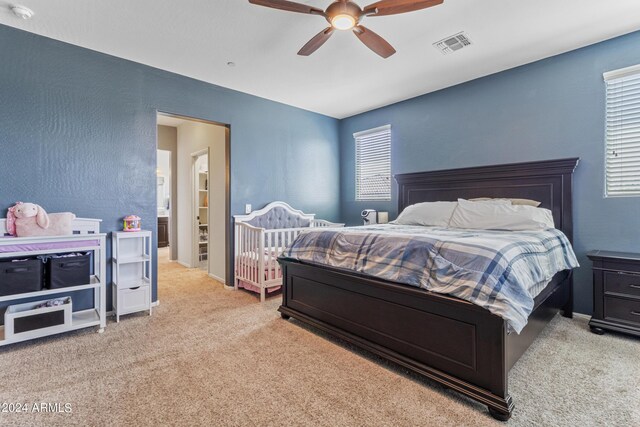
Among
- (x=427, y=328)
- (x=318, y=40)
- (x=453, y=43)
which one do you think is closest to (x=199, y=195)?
(x=318, y=40)

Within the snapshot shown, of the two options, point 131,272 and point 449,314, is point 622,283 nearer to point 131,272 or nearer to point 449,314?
point 449,314

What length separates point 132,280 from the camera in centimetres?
314

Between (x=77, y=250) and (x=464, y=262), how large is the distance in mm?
3096

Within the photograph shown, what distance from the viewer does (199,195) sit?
554 centimetres

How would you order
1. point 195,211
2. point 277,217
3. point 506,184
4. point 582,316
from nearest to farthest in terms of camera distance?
point 582,316 < point 506,184 < point 277,217 < point 195,211

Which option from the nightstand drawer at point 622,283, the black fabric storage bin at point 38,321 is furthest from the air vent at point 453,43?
the black fabric storage bin at point 38,321

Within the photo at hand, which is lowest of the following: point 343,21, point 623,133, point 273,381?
point 273,381

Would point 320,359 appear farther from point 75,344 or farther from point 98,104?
point 98,104

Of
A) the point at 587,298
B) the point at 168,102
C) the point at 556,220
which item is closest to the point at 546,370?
the point at 587,298

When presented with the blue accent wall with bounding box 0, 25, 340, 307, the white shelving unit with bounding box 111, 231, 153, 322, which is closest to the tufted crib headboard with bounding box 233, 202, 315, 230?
the blue accent wall with bounding box 0, 25, 340, 307

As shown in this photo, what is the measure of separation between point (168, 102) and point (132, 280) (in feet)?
6.69

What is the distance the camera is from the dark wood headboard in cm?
308

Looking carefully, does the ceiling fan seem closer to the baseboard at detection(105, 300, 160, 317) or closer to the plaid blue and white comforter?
the plaid blue and white comforter

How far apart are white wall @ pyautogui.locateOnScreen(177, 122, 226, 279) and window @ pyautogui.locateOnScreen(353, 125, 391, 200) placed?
2273mm
